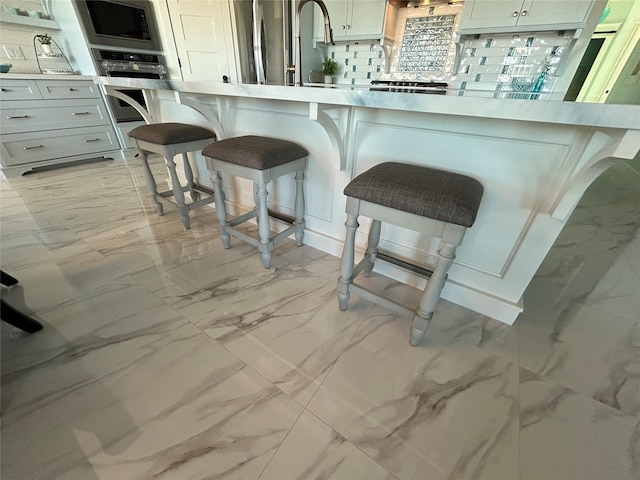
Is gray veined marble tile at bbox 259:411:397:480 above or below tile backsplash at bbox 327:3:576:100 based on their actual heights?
below

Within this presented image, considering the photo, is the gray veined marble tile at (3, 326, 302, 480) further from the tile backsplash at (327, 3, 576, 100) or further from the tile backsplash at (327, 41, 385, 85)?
the tile backsplash at (327, 41, 385, 85)

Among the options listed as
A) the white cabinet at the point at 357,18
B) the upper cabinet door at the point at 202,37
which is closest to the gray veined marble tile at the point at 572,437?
the white cabinet at the point at 357,18

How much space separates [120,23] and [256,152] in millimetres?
3446

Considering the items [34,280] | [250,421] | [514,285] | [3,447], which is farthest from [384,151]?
[34,280]

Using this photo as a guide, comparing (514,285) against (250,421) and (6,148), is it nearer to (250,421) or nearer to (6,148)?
(250,421)

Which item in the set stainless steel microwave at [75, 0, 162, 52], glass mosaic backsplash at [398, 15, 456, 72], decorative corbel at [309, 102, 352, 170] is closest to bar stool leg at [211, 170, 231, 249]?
decorative corbel at [309, 102, 352, 170]

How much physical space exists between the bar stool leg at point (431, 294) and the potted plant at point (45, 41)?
15.3ft

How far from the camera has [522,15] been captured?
213 centimetres

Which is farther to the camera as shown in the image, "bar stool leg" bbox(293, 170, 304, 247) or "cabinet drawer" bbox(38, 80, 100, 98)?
"cabinet drawer" bbox(38, 80, 100, 98)

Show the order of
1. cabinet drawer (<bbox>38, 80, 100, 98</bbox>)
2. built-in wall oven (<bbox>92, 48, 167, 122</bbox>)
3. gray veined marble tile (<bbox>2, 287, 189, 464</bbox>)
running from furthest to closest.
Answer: built-in wall oven (<bbox>92, 48, 167, 122</bbox>) → cabinet drawer (<bbox>38, 80, 100, 98</bbox>) → gray veined marble tile (<bbox>2, 287, 189, 464</bbox>)

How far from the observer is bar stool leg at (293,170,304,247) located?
61.4 inches

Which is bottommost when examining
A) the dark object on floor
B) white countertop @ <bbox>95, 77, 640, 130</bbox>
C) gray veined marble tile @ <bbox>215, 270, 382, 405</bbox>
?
gray veined marble tile @ <bbox>215, 270, 382, 405</bbox>

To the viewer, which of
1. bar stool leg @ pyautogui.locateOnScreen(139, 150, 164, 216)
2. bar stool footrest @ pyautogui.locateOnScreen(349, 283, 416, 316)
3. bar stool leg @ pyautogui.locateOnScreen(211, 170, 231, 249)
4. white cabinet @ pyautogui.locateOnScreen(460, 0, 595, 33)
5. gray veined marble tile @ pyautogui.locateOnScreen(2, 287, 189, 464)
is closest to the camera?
gray veined marble tile @ pyautogui.locateOnScreen(2, 287, 189, 464)

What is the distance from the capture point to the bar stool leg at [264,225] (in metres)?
1.34
